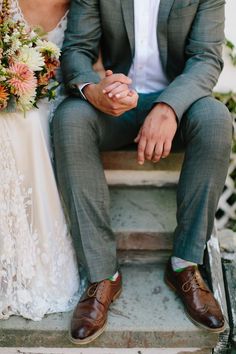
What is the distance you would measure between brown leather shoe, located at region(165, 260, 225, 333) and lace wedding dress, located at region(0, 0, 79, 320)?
18.7 inches

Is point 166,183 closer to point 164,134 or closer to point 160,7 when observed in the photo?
point 164,134

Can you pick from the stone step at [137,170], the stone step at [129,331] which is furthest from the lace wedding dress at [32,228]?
the stone step at [137,170]

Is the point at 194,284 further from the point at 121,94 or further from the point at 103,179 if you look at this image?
the point at 121,94

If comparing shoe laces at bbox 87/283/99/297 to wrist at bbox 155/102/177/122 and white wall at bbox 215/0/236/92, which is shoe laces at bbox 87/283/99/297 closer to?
wrist at bbox 155/102/177/122

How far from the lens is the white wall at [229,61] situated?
282 cm

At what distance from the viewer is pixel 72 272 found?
235 cm

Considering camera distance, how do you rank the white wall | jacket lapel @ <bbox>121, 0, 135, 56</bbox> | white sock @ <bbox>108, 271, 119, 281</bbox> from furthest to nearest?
the white wall
jacket lapel @ <bbox>121, 0, 135, 56</bbox>
white sock @ <bbox>108, 271, 119, 281</bbox>

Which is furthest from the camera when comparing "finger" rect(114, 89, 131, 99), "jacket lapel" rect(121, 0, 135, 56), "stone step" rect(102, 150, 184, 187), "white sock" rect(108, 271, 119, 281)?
"stone step" rect(102, 150, 184, 187)

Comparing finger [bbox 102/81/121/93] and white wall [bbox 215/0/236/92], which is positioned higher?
finger [bbox 102/81/121/93]

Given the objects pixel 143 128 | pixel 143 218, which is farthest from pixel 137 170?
pixel 143 128

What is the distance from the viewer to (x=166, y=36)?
246 cm

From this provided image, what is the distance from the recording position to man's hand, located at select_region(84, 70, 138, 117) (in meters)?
2.12

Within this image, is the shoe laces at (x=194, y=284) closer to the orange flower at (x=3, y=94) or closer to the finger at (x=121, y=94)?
the finger at (x=121, y=94)

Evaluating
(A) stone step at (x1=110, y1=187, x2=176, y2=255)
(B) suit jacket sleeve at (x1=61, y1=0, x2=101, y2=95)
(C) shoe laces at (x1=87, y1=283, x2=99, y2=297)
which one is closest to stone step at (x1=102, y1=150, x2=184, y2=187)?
(A) stone step at (x1=110, y1=187, x2=176, y2=255)
